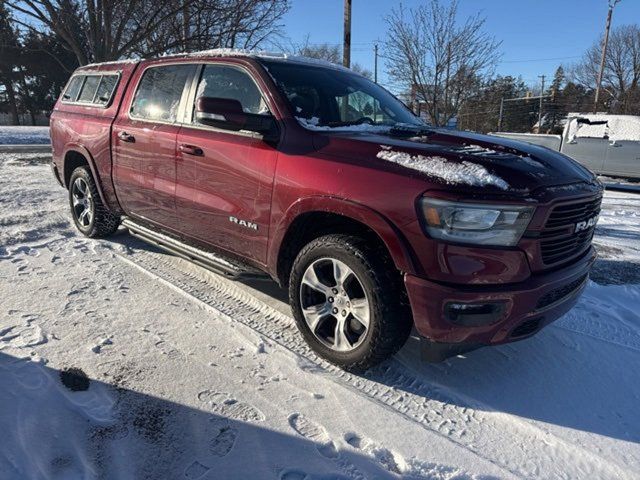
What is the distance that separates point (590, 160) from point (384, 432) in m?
15.1

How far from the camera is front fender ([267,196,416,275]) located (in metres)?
2.66

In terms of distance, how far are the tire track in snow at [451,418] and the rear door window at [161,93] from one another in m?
1.71

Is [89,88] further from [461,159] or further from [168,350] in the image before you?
[461,159]

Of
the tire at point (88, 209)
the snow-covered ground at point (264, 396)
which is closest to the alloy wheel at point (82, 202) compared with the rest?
the tire at point (88, 209)

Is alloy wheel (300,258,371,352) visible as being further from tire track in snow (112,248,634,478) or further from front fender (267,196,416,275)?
front fender (267,196,416,275)

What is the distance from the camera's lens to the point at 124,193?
4816 mm

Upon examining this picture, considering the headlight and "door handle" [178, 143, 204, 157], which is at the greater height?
"door handle" [178, 143, 204, 157]

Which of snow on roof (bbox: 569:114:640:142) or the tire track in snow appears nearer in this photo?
the tire track in snow

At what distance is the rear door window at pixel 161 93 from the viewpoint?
13.7 feet

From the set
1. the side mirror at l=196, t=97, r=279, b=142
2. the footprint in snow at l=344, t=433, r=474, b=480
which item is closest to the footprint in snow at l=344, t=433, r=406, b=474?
the footprint in snow at l=344, t=433, r=474, b=480

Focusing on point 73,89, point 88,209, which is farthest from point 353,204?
point 73,89

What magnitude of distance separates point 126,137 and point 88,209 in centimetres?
143

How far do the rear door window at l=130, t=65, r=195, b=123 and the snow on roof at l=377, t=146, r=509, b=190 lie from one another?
2267 mm

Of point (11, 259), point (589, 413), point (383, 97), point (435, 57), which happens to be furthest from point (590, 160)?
point (11, 259)
